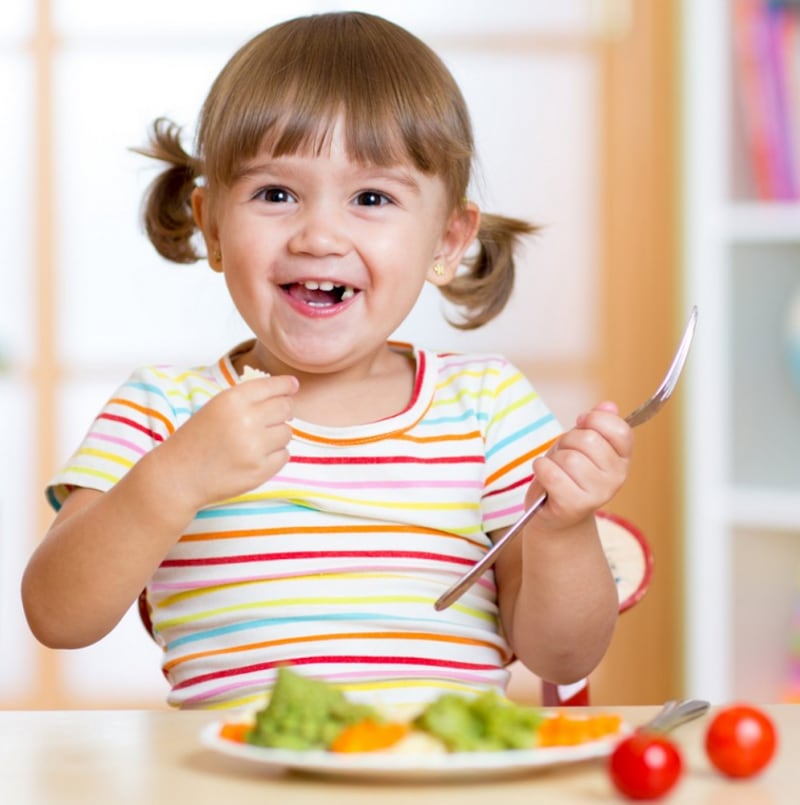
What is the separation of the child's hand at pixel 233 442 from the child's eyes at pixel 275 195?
253 millimetres

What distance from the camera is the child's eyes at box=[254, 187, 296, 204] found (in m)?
1.17

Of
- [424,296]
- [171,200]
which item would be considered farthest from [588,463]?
[424,296]

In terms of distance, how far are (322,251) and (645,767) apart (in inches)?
23.2

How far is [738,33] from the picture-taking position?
2406mm

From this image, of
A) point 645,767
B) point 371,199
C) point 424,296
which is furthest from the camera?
point 424,296

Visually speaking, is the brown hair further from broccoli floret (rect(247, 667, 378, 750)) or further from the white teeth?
broccoli floret (rect(247, 667, 378, 750))

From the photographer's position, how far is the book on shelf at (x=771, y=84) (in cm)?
238

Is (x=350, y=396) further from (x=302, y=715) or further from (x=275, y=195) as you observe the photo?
(x=302, y=715)

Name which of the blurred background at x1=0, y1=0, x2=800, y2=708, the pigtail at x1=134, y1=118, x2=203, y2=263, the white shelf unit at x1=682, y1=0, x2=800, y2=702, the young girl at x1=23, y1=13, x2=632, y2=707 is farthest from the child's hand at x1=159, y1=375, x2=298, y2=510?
the blurred background at x1=0, y1=0, x2=800, y2=708

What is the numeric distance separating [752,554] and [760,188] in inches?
23.8

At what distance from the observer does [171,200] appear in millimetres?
1422

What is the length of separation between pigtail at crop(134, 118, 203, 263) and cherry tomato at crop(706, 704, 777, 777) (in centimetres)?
85

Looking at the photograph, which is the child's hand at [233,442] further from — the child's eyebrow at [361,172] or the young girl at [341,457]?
the child's eyebrow at [361,172]

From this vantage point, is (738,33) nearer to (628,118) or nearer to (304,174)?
(628,118)
